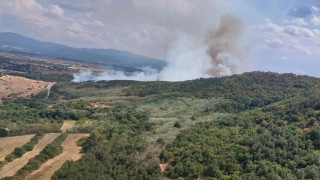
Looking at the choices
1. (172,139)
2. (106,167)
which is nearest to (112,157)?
(106,167)

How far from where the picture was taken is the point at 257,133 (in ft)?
172

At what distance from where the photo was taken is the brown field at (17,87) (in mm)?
129825

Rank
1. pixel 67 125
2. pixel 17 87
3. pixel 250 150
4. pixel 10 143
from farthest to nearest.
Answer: pixel 17 87
pixel 67 125
pixel 10 143
pixel 250 150

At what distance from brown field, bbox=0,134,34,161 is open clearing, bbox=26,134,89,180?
7104 millimetres

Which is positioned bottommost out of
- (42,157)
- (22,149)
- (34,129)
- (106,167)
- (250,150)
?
(22,149)

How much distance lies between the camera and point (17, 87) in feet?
471

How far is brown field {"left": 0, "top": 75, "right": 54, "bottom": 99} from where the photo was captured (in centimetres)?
12982

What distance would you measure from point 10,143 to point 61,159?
484 inches

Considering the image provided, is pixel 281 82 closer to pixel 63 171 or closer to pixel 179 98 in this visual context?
pixel 179 98

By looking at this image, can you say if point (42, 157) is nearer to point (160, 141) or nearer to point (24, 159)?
point (24, 159)

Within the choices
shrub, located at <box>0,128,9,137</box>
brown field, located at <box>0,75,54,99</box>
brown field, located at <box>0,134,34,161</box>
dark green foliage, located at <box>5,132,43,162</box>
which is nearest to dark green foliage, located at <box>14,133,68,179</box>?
dark green foliage, located at <box>5,132,43,162</box>

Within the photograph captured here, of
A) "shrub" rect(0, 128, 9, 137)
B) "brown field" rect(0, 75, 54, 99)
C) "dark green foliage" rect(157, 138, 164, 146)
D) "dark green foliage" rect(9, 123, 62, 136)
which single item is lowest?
"brown field" rect(0, 75, 54, 99)

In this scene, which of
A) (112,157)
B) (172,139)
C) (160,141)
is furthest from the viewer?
(172,139)

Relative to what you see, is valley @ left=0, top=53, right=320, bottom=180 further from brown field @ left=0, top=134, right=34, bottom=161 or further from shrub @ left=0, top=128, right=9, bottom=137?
brown field @ left=0, top=134, right=34, bottom=161
